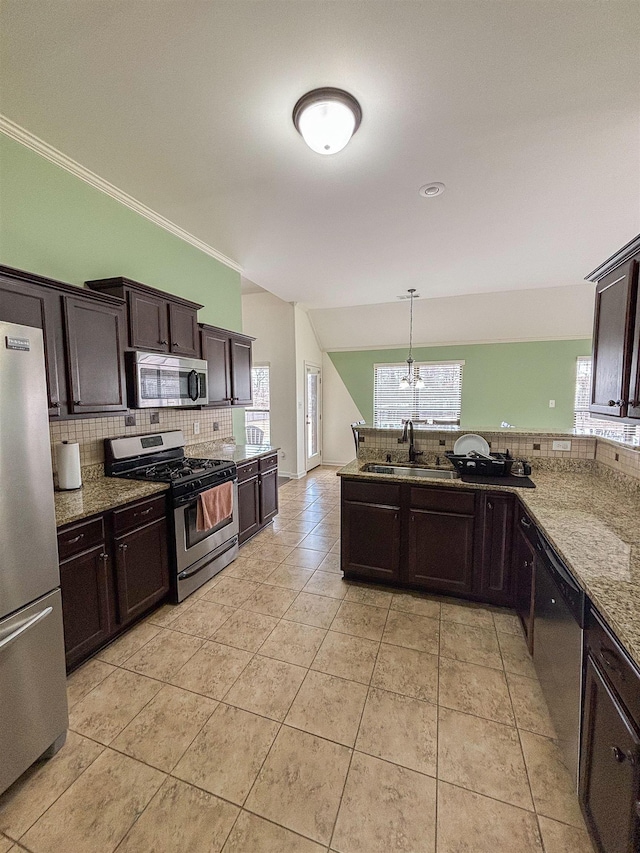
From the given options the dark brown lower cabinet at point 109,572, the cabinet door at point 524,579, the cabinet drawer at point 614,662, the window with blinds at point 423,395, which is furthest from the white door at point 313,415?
the cabinet drawer at point 614,662

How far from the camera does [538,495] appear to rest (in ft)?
7.36

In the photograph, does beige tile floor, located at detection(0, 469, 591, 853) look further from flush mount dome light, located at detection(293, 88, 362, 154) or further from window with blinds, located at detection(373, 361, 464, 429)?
window with blinds, located at detection(373, 361, 464, 429)

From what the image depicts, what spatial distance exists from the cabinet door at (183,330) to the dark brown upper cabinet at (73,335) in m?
0.49

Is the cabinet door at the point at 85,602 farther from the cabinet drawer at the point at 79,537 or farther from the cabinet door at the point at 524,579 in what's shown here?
the cabinet door at the point at 524,579

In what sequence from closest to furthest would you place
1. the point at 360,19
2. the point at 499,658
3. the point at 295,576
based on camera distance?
the point at 360,19 < the point at 499,658 < the point at 295,576

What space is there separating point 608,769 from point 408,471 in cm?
212

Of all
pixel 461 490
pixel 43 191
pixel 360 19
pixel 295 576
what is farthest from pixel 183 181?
pixel 295 576

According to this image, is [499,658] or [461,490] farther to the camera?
[461,490]

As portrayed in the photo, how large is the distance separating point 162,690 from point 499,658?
1944 mm

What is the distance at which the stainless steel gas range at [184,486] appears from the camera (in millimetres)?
2613

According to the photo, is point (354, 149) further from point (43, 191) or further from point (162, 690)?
point (162, 690)

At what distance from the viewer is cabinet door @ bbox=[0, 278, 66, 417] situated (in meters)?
1.83

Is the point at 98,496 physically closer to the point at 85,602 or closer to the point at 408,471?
the point at 85,602

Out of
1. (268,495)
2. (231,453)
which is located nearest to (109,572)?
(231,453)
